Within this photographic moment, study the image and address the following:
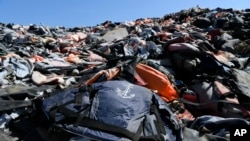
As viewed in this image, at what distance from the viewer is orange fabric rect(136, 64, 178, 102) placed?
5.79 meters

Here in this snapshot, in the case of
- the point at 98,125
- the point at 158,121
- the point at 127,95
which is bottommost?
the point at 158,121

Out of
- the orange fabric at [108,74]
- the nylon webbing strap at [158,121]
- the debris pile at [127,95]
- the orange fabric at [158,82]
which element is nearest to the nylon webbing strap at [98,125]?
the debris pile at [127,95]

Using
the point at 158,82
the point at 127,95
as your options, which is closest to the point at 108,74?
the point at 158,82

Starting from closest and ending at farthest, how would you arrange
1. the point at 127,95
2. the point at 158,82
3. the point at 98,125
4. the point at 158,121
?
the point at 98,125
the point at 158,121
the point at 127,95
the point at 158,82

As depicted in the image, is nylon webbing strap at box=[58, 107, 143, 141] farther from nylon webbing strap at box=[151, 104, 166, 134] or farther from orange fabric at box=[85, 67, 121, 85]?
orange fabric at box=[85, 67, 121, 85]

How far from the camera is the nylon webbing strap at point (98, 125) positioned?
156 inches

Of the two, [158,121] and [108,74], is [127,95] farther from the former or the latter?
[108,74]

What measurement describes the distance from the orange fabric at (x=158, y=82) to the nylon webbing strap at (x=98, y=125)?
1.74 m

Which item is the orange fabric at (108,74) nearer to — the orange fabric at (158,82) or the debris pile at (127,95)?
the debris pile at (127,95)

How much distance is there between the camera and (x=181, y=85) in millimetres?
6379

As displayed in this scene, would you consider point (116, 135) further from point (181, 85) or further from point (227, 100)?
point (181, 85)

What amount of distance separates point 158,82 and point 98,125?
2106 mm

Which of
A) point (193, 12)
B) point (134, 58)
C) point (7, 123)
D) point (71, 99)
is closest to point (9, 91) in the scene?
point (7, 123)

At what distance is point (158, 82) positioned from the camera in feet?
19.4
